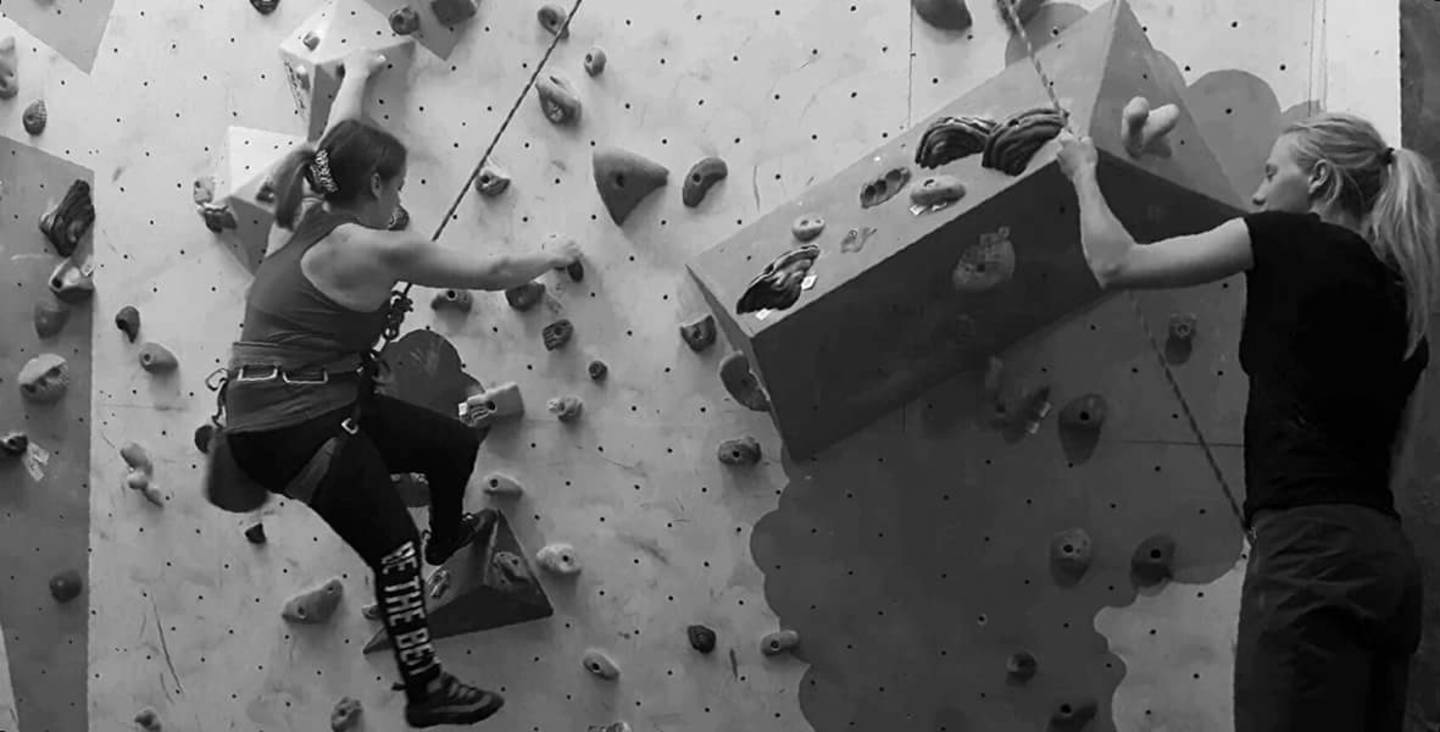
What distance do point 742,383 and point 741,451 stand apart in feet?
0.45

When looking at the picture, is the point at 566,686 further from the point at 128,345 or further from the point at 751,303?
the point at 128,345

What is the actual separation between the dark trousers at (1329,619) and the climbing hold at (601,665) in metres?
1.39

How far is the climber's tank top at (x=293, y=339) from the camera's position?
2.10 meters

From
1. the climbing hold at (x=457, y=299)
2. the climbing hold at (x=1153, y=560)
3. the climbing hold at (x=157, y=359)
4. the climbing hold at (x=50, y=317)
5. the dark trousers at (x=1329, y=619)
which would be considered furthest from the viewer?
the climbing hold at (x=50, y=317)

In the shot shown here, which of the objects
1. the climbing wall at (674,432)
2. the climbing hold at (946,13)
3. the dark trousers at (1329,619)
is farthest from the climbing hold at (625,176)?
the dark trousers at (1329,619)

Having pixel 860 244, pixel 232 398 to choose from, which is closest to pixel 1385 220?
pixel 860 244

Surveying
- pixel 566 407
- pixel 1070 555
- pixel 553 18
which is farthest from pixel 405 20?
pixel 1070 555

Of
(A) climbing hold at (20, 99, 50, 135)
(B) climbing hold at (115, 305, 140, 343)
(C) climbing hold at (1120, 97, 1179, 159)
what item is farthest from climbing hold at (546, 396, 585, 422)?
(A) climbing hold at (20, 99, 50, 135)

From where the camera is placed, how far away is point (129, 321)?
3.02 m

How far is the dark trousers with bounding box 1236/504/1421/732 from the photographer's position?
1.60 m

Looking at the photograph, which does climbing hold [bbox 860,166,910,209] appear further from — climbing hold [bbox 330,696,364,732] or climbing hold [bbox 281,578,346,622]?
climbing hold [bbox 330,696,364,732]

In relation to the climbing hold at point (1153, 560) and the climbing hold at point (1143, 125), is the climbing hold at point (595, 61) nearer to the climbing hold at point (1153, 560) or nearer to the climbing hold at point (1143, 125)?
the climbing hold at point (1143, 125)

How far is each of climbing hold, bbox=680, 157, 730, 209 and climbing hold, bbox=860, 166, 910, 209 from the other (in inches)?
16.5

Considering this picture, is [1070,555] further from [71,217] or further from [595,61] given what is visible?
[71,217]
